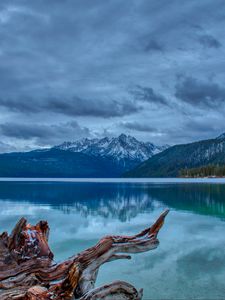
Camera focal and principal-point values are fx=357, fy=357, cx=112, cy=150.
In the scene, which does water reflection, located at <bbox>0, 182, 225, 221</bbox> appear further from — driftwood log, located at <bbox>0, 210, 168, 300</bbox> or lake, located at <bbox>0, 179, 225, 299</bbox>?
driftwood log, located at <bbox>0, 210, 168, 300</bbox>

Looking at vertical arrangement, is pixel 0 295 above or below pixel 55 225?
above

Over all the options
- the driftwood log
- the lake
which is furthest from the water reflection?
the driftwood log

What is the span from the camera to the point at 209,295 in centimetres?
1372

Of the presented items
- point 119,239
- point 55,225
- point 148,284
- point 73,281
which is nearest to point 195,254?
point 148,284

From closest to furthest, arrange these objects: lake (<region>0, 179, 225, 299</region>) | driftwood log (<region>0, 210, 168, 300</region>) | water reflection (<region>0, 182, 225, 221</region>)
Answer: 1. driftwood log (<region>0, 210, 168, 300</region>)
2. lake (<region>0, 179, 225, 299</region>)
3. water reflection (<region>0, 182, 225, 221</region>)

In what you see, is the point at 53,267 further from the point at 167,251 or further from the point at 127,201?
the point at 127,201

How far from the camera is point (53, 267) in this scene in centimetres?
903

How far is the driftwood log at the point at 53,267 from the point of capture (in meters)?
7.88

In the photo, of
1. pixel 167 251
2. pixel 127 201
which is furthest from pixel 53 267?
pixel 127 201

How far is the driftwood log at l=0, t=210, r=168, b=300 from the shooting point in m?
7.88

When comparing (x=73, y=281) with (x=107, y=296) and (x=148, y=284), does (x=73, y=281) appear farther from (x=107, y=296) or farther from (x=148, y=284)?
(x=148, y=284)

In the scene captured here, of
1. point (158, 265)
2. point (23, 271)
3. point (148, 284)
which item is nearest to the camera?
point (23, 271)

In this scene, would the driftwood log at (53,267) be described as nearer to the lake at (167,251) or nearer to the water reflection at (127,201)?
the lake at (167,251)

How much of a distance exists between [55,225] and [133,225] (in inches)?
298
